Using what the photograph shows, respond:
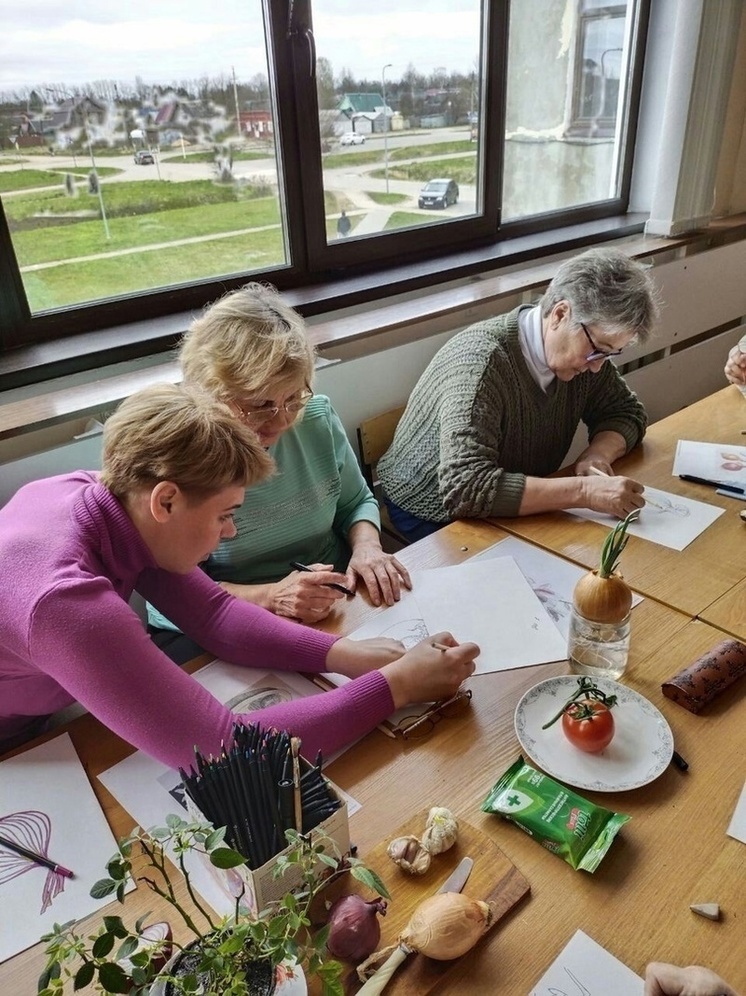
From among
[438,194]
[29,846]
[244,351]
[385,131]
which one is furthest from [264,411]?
[438,194]

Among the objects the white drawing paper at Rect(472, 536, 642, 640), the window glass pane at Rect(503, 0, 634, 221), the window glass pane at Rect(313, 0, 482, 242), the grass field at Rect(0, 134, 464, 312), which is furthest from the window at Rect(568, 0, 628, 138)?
the white drawing paper at Rect(472, 536, 642, 640)

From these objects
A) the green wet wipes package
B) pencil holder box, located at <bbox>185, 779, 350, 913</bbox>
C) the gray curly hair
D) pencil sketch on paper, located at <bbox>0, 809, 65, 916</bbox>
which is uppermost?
the gray curly hair

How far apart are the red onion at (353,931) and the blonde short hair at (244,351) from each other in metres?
0.84

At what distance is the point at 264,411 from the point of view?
131cm

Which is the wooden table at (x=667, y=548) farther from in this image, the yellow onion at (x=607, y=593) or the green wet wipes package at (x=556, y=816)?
the green wet wipes package at (x=556, y=816)

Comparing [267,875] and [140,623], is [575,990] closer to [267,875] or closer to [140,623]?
[267,875]

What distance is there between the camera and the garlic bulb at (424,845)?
752 millimetres

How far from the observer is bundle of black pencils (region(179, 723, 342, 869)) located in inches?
25.3

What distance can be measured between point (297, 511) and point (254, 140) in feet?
3.72

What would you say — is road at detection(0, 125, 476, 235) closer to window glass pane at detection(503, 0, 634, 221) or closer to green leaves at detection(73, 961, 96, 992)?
window glass pane at detection(503, 0, 634, 221)

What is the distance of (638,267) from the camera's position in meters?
1.63

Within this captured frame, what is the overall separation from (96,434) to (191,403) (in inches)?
23.8

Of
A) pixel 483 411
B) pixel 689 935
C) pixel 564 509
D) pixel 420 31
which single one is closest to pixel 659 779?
pixel 689 935

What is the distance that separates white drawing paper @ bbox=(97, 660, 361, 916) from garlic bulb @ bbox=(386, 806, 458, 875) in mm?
93
